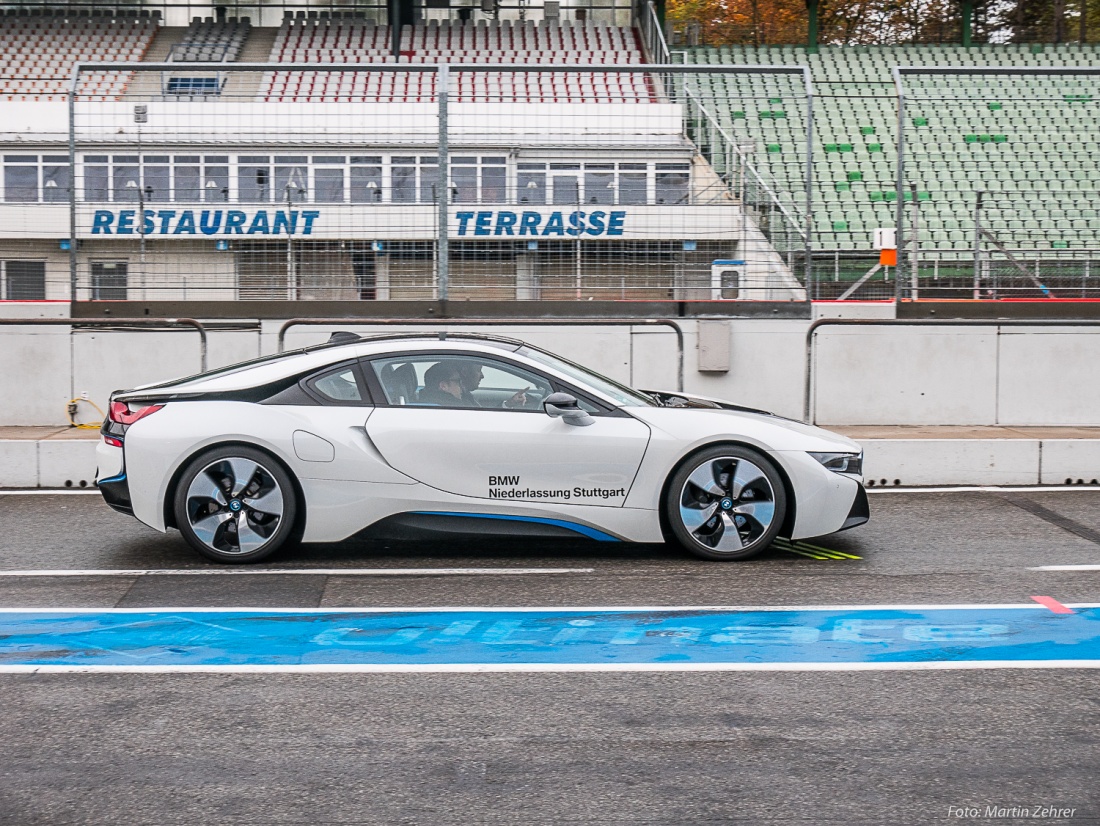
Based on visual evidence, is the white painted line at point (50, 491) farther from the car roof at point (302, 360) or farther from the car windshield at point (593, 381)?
the car windshield at point (593, 381)

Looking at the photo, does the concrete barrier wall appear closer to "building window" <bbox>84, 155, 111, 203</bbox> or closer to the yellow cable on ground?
the yellow cable on ground

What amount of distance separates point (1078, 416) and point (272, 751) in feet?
32.0

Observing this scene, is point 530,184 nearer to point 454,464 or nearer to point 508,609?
point 454,464

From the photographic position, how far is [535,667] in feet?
17.1

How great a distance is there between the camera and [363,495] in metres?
7.07

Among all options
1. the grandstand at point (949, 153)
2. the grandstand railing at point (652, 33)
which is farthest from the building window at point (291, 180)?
the grandstand railing at point (652, 33)

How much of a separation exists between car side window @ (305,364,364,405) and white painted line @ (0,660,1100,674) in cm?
234

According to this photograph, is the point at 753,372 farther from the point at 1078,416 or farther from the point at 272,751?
the point at 272,751

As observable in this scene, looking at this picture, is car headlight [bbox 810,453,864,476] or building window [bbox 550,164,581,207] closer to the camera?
car headlight [bbox 810,453,864,476]

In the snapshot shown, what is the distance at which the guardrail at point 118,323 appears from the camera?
1143cm

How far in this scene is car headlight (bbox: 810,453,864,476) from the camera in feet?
23.9

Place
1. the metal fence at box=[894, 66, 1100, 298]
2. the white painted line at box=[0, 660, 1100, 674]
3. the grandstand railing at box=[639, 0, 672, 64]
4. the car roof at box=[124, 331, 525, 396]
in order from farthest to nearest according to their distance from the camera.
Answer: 1. the grandstand railing at box=[639, 0, 672, 64]
2. the metal fence at box=[894, 66, 1100, 298]
3. the car roof at box=[124, 331, 525, 396]
4. the white painted line at box=[0, 660, 1100, 674]

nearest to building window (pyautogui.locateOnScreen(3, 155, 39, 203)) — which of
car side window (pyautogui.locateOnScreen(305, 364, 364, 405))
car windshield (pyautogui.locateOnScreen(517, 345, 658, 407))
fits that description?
car side window (pyautogui.locateOnScreen(305, 364, 364, 405))

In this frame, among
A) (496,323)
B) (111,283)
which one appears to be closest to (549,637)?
(496,323)
